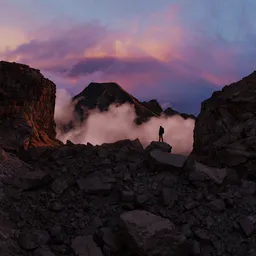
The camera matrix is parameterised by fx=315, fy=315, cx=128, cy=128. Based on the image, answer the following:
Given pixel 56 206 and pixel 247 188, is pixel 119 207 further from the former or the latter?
pixel 247 188

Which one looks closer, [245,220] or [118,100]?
[245,220]

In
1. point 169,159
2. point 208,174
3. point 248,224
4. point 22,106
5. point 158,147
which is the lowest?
point 248,224

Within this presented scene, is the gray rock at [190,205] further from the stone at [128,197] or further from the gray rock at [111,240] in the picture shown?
the gray rock at [111,240]

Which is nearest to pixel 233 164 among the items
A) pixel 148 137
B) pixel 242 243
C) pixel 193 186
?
pixel 193 186

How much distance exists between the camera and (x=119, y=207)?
9664 mm

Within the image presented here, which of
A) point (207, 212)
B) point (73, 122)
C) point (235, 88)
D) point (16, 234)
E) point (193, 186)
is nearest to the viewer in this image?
point (16, 234)

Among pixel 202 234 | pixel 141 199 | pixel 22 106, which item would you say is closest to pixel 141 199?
pixel 141 199

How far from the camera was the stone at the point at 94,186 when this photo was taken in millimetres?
10102

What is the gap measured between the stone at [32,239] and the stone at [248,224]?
5313 mm

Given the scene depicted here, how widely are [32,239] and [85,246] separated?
1388 millimetres

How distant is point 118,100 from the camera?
Answer: 120 meters

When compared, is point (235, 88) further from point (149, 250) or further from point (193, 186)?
point (149, 250)

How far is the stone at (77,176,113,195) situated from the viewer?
10.1 m

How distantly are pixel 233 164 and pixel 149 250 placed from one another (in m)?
5.38
